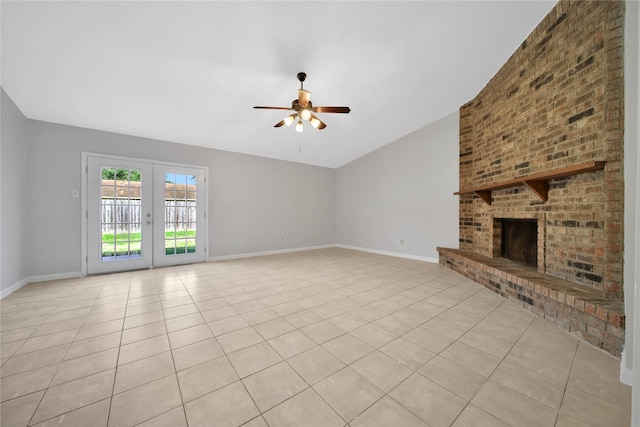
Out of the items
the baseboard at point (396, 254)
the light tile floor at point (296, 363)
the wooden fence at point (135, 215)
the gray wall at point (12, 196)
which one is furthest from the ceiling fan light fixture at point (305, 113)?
the baseboard at point (396, 254)

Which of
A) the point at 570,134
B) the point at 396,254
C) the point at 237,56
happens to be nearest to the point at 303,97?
the point at 237,56

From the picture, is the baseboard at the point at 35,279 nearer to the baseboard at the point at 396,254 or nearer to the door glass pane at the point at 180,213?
the door glass pane at the point at 180,213

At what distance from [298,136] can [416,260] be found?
12.6 feet

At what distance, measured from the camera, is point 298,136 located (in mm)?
4910

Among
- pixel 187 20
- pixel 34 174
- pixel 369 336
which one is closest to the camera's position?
pixel 369 336

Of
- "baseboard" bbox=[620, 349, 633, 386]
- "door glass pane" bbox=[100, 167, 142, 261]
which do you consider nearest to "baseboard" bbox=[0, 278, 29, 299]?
"door glass pane" bbox=[100, 167, 142, 261]

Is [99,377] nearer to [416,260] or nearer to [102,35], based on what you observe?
[102,35]

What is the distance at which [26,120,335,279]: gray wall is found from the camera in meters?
3.57

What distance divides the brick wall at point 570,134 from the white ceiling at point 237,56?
1.47ft

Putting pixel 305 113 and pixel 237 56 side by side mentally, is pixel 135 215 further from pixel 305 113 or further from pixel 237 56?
pixel 305 113

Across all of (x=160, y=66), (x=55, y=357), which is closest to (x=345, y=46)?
(x=160, y=66)

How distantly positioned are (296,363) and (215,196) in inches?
174

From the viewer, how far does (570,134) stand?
2367mm

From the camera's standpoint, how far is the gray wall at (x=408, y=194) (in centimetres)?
467
